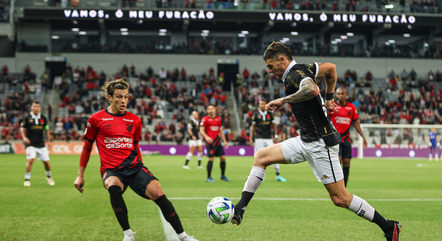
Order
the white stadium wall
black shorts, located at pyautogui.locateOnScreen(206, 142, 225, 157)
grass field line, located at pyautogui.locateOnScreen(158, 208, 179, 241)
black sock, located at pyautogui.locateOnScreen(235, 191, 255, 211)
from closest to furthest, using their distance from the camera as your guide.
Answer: black sock, located at pyautogui.locateOnScreen(235, 191, 255, 211)
grass field line, located at pyautogui.locateOnScreen(158, 208, 179, 241)
black shorts, located at pyautogui.locateOnScreen(206, 142, 225, 157)
the white stadium wall

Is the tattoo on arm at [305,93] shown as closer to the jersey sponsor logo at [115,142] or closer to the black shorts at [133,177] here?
the black shorts at [133,177]

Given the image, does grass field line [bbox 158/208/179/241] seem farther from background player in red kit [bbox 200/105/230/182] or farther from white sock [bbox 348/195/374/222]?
background player in red kit [bbox 200/105/230/182]

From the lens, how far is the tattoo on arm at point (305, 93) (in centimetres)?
555

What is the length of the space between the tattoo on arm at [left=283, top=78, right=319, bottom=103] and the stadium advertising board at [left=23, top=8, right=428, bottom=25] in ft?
126

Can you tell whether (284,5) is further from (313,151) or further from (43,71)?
(313,151)

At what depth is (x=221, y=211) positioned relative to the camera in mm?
6051

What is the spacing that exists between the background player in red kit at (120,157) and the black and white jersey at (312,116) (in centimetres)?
200

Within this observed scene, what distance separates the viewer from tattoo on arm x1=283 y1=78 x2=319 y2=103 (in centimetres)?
555

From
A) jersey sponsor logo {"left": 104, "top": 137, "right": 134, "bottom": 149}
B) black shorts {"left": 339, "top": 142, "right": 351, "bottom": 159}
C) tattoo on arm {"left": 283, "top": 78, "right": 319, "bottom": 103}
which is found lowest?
black shorts {"left": 339, "top": 142, "right": 351, "bottom": 159}

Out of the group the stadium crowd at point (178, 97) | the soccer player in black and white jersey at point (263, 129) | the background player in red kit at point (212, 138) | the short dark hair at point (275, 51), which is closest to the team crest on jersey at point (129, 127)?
the short dark hair at point (275, 51)

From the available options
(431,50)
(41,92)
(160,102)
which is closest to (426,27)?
(431,50)

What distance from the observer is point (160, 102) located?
1602 inches

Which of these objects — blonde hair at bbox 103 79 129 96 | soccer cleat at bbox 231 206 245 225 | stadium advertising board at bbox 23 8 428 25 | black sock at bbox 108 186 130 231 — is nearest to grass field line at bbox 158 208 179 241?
black sock at bbox 108 186 130 231

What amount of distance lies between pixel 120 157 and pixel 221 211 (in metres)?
1.54
